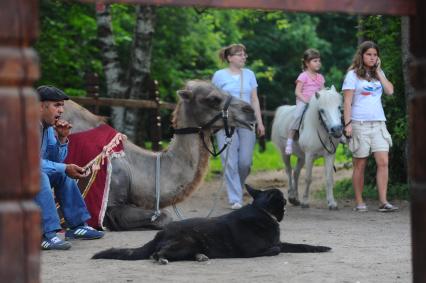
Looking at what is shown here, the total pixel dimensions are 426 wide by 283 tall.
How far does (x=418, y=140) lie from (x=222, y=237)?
12.3 ft

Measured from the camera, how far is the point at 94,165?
947 centimetres

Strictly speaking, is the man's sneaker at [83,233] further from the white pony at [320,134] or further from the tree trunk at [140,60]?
the tree trunk at [140,60]

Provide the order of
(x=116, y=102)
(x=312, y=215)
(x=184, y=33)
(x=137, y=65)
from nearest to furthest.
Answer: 1. (x=312, y=215)
2. (x=116, y=102)
3. (x=137, y=65)
4. (x=184, y=33)

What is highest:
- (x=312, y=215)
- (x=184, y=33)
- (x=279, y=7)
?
(x=184, y=33)

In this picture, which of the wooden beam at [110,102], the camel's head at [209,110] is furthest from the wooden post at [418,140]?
the wooden beam at [110,102]

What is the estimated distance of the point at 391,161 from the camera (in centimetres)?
1362

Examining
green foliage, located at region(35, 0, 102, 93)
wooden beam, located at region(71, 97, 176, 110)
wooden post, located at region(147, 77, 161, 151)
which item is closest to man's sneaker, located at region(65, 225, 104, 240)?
wooden beam, located at region(71, 97, 176, 110)

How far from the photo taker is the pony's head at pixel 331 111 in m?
11.7

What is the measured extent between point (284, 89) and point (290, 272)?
32174 mm

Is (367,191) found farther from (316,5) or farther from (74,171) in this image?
(316,5)

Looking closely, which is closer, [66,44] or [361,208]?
[361,208]

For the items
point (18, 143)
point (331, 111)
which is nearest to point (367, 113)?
point (331, 111)

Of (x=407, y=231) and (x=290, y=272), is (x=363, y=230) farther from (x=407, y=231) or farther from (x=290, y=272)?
(x=290, y=272)

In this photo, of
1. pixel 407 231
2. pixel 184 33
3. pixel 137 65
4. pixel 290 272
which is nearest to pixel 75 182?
pixel 290 272
